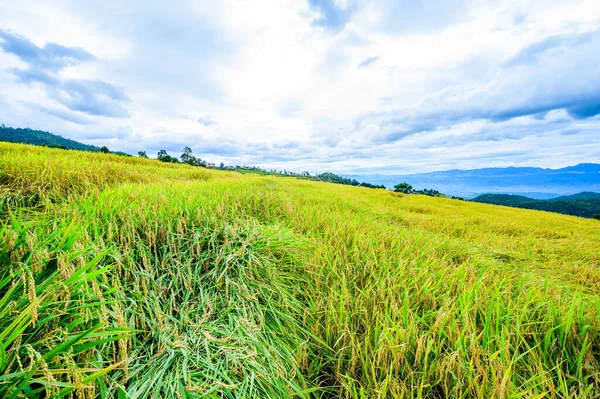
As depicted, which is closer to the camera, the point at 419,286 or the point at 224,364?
the point at 224,364

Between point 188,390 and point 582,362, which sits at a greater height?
point 582,362

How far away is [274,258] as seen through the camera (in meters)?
2.54

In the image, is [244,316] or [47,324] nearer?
[47,324]

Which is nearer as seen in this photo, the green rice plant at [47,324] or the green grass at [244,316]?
the green rice plant at [47,324]

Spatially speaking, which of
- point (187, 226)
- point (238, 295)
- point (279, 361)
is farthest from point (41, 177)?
point (279, 361)

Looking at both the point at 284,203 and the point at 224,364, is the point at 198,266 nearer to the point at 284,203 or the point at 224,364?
the point at 224,364

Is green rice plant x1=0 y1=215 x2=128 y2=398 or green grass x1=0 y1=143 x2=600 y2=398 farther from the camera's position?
green grass x1=0 y1=143 x2=600 y2=398

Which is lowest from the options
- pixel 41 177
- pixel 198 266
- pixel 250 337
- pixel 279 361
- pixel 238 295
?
pixel 279 361

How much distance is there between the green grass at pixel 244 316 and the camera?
1.22 m

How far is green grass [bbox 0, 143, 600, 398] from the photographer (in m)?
1.22

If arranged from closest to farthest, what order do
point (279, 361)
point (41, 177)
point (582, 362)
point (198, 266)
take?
point (582, 362), point (279, 361), point (198, 266), point (41, 177)

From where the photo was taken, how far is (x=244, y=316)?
6.17 ft

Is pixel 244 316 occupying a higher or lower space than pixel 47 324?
lower

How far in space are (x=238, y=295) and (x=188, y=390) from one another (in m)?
0.81
